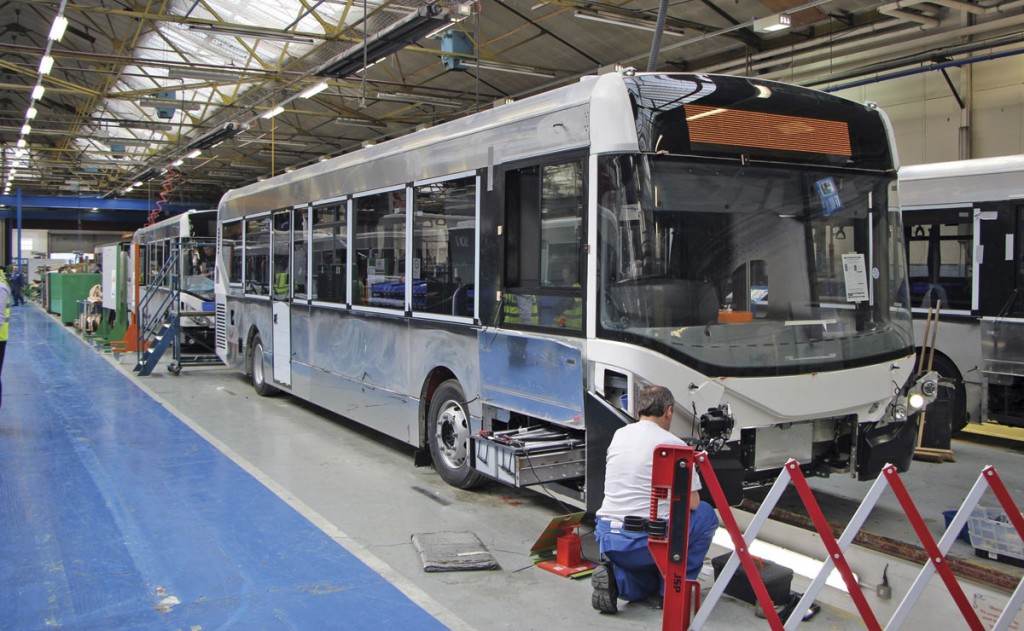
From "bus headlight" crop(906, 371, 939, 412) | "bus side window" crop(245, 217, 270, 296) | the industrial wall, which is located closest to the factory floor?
"bus headlight" crop(906, 371, 939, 412)

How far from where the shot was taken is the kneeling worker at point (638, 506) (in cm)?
459

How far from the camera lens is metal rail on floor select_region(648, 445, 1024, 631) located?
3.80 metres

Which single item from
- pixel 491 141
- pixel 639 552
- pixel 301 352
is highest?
pixel 491 141

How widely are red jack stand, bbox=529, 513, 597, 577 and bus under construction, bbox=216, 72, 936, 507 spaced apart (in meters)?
0.22

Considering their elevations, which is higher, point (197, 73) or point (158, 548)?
point (197, 73)

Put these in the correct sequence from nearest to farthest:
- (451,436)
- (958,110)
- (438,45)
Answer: (451,436)
(958,110)
(438,45)

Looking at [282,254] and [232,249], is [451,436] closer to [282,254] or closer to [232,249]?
[282,254]

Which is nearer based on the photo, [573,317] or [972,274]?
[573,317]

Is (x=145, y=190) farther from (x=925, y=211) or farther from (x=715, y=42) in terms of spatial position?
(x=925, y=211)

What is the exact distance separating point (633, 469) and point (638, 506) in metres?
0.21

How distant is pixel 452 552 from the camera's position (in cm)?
592

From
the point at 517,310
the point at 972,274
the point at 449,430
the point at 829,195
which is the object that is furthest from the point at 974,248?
the point at 449,430

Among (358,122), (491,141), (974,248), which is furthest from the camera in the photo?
(358,122)

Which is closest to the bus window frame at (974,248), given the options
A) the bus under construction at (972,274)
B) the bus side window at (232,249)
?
the bus under construction at (972,274)
